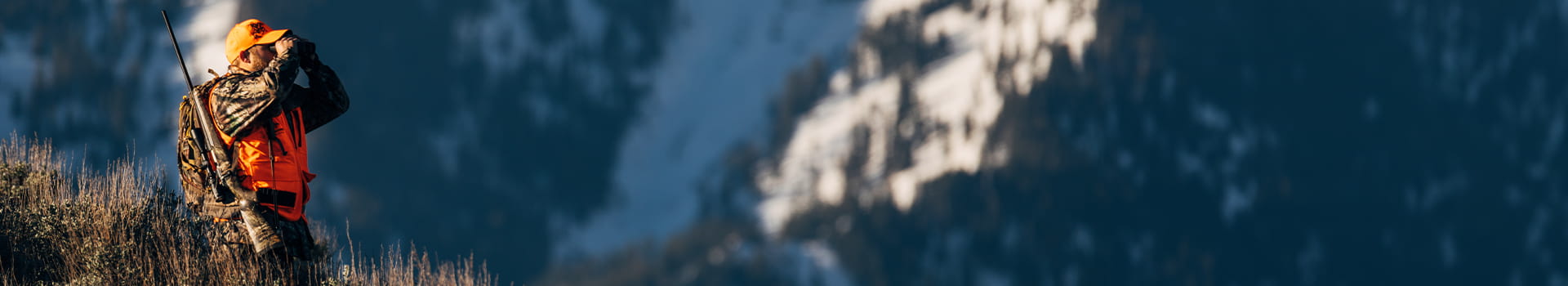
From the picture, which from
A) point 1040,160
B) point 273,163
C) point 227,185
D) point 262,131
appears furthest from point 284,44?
point 1040,160

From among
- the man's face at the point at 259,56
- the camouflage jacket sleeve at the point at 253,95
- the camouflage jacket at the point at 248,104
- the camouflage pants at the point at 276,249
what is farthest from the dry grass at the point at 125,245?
the man's face at the point at 259,56

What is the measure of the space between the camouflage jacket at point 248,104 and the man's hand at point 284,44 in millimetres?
24

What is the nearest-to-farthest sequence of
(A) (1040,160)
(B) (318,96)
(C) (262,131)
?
(C) (262,131) → (B) (318,96) → (A) (1040,160)

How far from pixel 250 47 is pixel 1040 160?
184 metres

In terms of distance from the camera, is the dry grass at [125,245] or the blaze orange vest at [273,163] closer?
the dry grass at [125,245]

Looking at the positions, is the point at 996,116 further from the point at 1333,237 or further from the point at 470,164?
the point at 470,164

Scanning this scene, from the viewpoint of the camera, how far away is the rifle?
10.0 m

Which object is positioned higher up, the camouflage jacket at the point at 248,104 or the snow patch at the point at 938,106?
the snow patch at the point at 938,106

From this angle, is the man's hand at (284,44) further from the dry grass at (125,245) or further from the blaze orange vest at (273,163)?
the dry grass at (125,245)

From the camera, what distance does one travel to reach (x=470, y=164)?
195375mm

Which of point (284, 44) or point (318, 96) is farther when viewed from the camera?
point (318, 96)

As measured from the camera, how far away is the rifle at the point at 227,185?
10.0 metres

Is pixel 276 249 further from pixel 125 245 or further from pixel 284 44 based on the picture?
pixel 284 44

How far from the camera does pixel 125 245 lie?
396 inches
